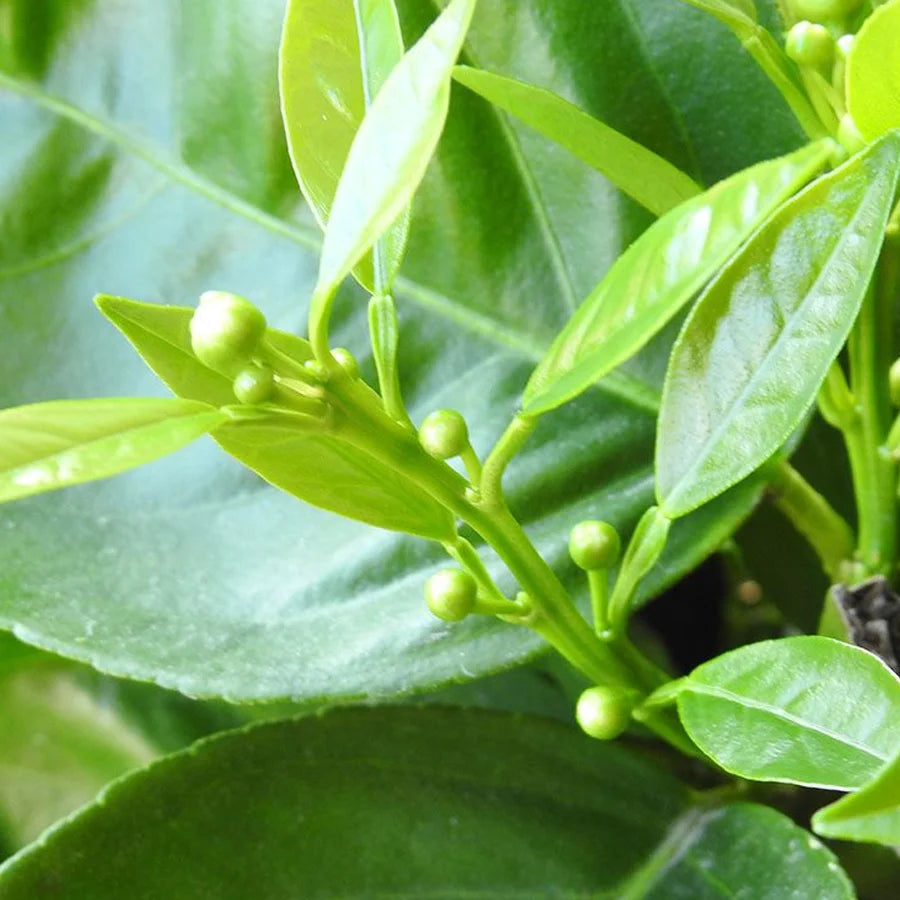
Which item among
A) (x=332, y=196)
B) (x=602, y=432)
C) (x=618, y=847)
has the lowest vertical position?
(x=618, y=847)

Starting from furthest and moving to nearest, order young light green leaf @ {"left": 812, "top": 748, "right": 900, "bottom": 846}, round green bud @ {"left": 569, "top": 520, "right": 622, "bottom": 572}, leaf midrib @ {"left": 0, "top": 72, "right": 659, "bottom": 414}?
leaf midrib @ {"left": 0, "top": 72, "right": 659, "bottom": 414}
round green bud @ {"left": 569, "top": 520, "right": 622, "bottom": 572}
young light green leaf @ {"left": 812, "top": 748, "right": 900, "bottom": 846}

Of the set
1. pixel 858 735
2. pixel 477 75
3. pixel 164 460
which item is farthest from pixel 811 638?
pixel 164 460

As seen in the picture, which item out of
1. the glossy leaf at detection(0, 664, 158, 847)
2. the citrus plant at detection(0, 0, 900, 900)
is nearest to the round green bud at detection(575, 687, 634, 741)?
the citrus plant at detection(0, 0, 900, 900)

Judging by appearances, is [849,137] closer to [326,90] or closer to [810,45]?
[810,45]

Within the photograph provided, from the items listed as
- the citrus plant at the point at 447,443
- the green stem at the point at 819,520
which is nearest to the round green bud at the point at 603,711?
the citrus plant at the point at 447,443

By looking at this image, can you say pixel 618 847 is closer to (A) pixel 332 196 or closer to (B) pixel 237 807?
(B) pixel 237 807

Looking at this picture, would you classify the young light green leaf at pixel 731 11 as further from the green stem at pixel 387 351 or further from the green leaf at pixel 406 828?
the green leaf at pixel 406 828

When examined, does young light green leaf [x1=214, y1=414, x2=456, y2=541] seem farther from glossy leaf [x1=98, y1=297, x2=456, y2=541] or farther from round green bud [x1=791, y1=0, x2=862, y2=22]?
round green bud [x1=791, y1=0, x2=862, y2=22]

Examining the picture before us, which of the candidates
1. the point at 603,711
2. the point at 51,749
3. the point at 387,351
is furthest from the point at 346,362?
the point at 51,749
